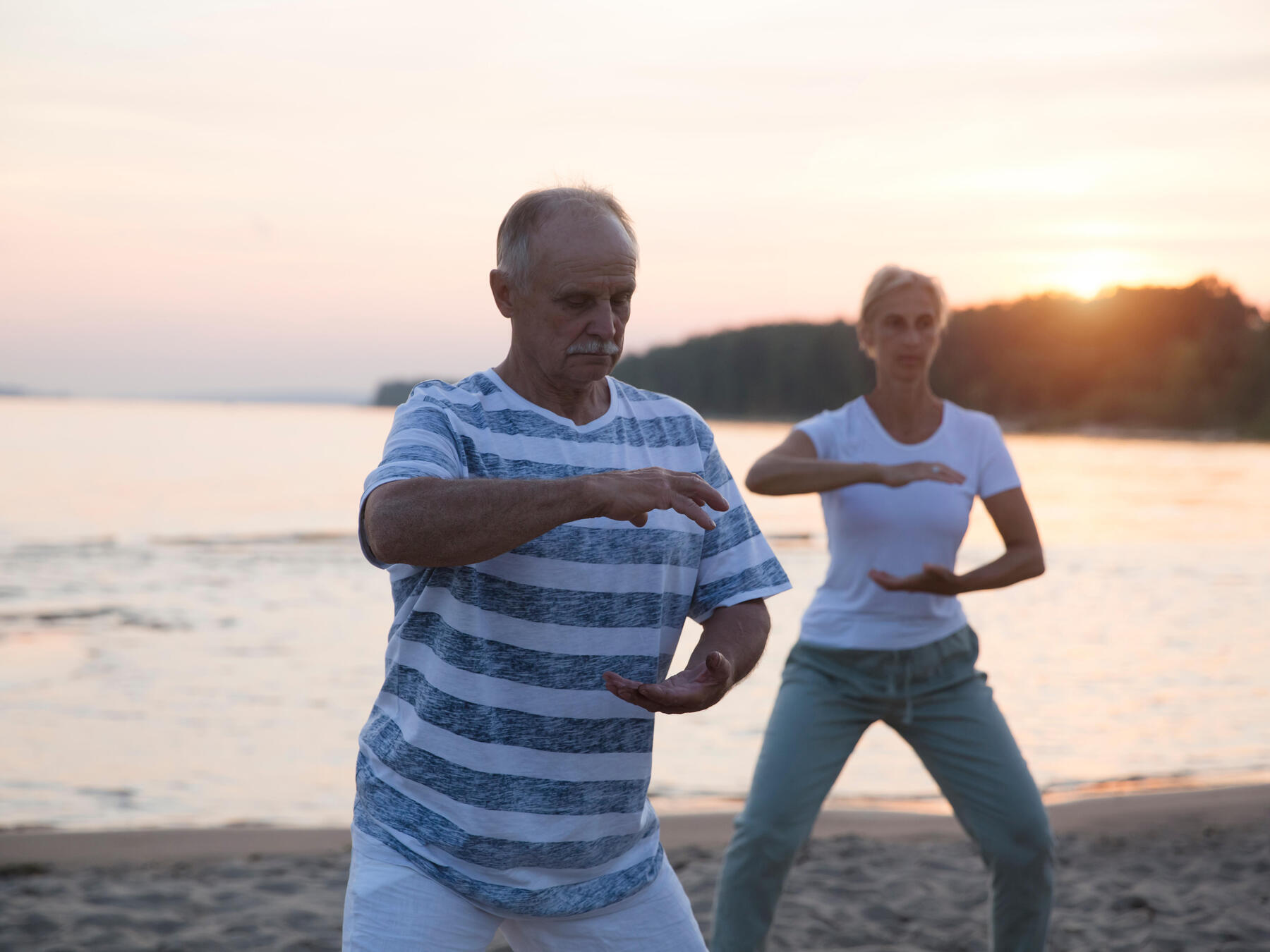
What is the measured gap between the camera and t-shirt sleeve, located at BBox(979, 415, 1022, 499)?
4145 mm

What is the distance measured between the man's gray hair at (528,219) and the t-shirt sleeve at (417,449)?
0.29 meters

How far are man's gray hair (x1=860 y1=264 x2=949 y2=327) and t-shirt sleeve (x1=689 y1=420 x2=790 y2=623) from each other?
1.98 metres

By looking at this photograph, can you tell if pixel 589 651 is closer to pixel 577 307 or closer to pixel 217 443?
pixel 577 307

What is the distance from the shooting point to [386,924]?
2131 millimetres

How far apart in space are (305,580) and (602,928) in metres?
17.4

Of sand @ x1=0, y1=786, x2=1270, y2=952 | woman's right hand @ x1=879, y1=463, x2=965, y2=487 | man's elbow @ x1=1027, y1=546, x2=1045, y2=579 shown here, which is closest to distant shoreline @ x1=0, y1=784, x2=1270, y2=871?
sand @ x1=0, y1=786, x2=1270, y2=952

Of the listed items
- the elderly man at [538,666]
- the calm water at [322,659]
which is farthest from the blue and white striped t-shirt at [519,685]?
the calm water at [322,659]

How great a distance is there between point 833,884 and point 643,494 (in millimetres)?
4702

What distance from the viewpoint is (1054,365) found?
337 feet

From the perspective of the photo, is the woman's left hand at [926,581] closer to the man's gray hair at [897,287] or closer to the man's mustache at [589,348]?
the man's gray hair at [897,287]

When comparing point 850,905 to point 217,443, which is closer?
point 850,905

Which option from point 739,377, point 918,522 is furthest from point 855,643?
point 739,377

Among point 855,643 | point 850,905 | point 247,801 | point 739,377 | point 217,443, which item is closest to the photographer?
point 855,643

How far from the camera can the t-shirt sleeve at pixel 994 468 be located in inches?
163
